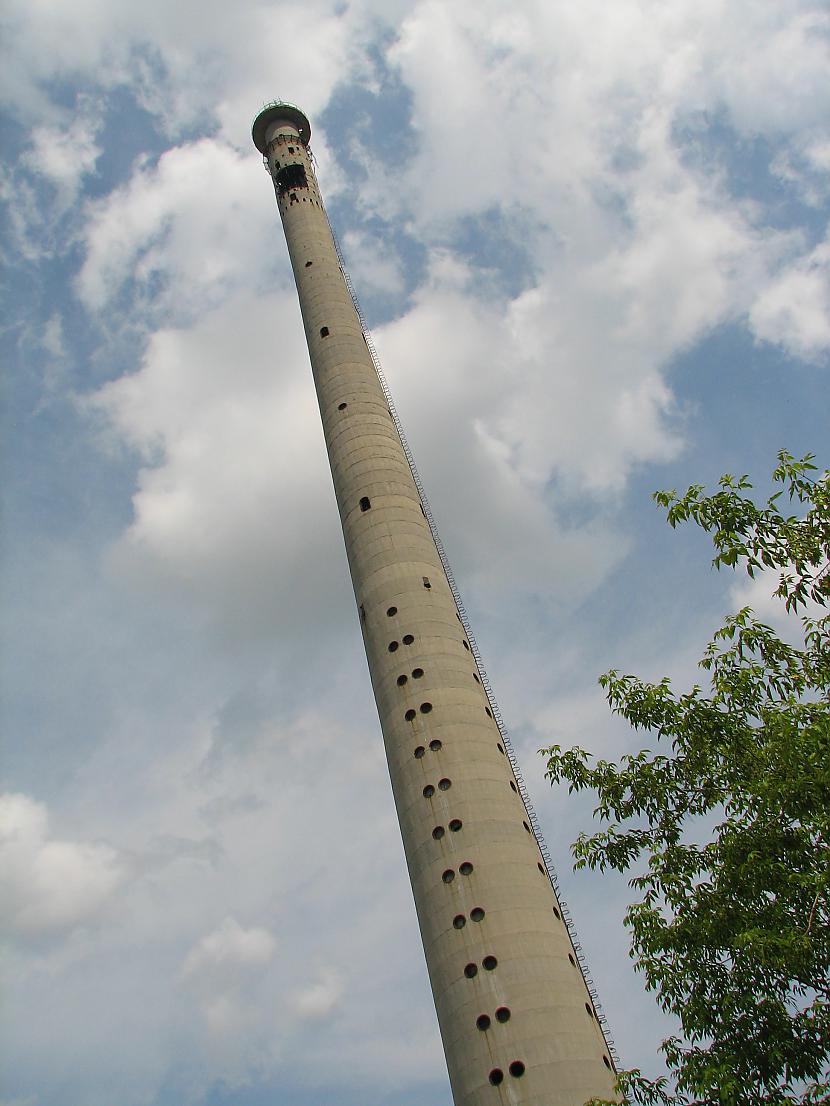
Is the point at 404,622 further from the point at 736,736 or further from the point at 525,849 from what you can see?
the point at 736,736

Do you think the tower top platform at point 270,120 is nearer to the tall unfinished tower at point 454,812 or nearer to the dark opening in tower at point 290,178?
the dark opening in tower at point 290,178

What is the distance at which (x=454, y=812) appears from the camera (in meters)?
31.8

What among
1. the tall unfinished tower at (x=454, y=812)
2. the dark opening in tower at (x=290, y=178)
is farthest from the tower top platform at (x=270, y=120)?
the tall unfinished tower at (x=454, y=812)

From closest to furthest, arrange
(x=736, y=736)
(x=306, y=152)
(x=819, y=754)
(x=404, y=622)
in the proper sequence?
(x=819, y=754) < (x=736, y=736) < (x=404, y=622) < (x=306, y=152)

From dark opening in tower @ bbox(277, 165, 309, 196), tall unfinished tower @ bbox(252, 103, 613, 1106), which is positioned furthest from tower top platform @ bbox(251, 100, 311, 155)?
tall unfinished tower @ bbox(252, 103, 613, 1106)

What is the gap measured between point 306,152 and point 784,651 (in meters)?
62.1

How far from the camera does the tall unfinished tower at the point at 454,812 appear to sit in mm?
26875

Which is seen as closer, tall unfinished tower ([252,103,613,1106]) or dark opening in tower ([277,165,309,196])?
tall unfinished tower ([252,103,613,1106])

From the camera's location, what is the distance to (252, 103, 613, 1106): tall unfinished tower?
26.9m

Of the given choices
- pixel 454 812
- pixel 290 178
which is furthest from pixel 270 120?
pixel 454 812

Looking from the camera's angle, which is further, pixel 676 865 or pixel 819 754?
pixel 676 865

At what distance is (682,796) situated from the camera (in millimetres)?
14523

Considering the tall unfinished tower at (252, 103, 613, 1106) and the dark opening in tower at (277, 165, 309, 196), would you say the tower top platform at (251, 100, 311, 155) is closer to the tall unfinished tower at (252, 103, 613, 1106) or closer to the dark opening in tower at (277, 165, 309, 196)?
the dark opening in tower at (277, 165, 309, 196)

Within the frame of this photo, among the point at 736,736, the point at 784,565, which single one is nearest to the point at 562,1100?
the point at 736,736
